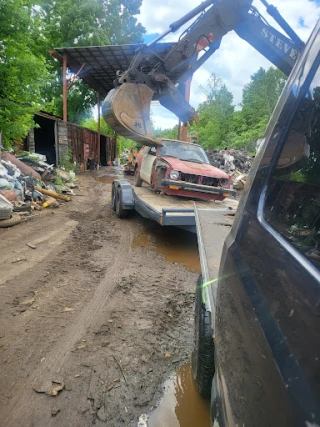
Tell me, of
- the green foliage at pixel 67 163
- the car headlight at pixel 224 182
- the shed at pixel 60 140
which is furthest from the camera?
the shed at pixel 60 140

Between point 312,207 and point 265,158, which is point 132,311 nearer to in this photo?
point 265,158

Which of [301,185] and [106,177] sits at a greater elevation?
[301,185]

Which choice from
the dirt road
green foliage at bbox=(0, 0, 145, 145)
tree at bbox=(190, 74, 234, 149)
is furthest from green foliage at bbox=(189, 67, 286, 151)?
the dirt road

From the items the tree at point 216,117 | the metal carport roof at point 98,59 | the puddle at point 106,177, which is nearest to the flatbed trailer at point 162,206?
the puddle at point 106,177

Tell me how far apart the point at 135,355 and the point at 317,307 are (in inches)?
92.1

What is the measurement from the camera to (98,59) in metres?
17.2

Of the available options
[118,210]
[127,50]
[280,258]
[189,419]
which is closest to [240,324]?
[280,258]

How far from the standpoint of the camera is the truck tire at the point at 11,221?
6026 millimetres

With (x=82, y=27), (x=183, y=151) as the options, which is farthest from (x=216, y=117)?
(x=183, y=151)

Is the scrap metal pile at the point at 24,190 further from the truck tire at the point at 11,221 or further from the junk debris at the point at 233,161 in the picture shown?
the junk debris at the point at 233,161

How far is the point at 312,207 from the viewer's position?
0.90m

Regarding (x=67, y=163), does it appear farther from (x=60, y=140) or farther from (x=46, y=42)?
(x=46, y=42)

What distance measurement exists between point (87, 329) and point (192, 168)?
4641 millimetres

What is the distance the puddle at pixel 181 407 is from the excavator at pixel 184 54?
13.0 ft
